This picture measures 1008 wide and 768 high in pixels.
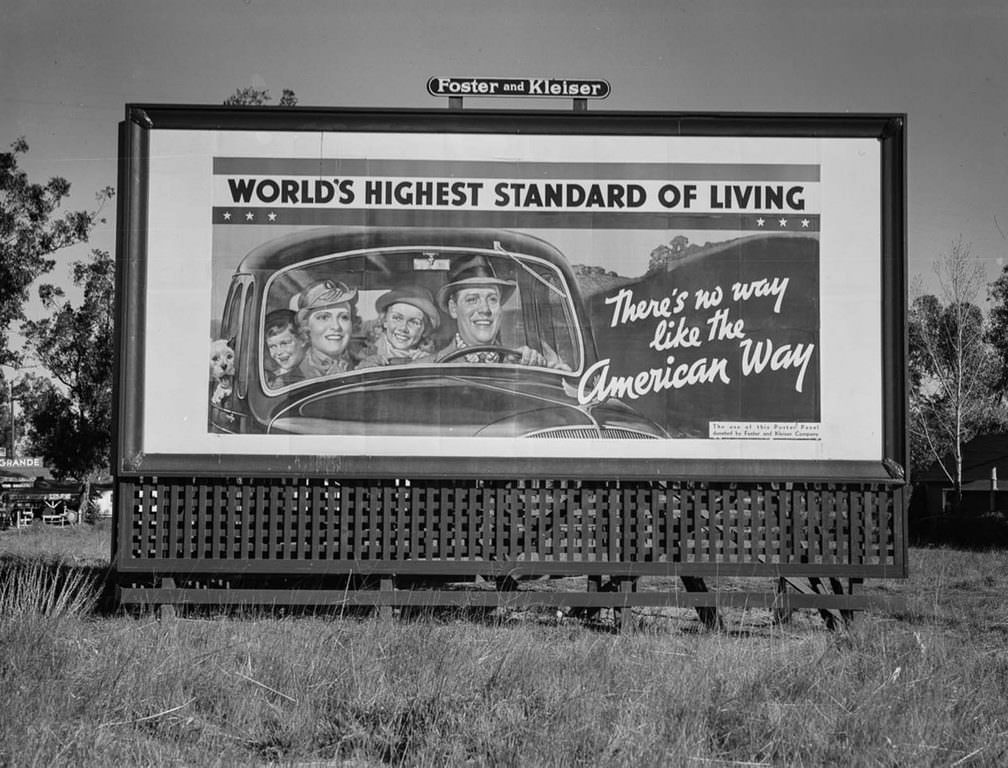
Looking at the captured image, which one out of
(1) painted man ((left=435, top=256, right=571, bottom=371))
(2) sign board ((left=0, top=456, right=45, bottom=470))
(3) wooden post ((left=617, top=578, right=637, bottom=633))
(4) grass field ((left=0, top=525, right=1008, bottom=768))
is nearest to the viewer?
(4) grass field ((left=0, top=525, right=1008, bottom=768))

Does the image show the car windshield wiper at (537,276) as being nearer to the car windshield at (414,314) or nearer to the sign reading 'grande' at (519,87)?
the car windshield at (414,314)

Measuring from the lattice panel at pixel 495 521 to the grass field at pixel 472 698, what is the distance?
3.94 ft

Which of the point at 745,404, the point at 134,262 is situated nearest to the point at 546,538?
the point at 745,404

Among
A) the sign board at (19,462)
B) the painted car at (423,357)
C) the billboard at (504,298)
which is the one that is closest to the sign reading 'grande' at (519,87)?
the billboard at (504,298)

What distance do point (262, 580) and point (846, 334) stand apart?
6311mm

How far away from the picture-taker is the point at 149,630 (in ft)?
26.0

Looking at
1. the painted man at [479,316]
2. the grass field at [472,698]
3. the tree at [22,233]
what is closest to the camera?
the grass field at [472,698]

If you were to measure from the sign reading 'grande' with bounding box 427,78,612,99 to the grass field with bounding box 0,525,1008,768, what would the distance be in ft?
15.0

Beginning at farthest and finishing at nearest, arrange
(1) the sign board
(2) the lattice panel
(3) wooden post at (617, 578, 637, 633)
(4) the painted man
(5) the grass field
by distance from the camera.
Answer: (1) the sign board < (4) the painted man < (2) the lattice panel < (3) wooden post at (617, 578, 637, 633) < (5) the grass field

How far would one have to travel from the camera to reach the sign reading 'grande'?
9.31 metres

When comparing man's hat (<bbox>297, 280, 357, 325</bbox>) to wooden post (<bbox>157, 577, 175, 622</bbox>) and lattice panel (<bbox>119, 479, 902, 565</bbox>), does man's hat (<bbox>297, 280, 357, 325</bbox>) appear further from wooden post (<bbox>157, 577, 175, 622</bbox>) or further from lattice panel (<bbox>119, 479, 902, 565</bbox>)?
wooden post (<bbox>157, 577, 175, 622</bbox>)

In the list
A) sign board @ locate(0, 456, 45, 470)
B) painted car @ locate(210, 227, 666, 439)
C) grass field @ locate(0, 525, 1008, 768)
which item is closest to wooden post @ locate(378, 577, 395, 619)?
grass field @ locate(0, 525, 1008, 768)

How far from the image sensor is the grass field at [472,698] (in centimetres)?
524

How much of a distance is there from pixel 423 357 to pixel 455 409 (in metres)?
0.53
